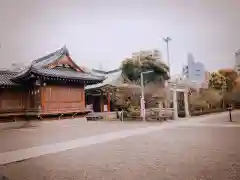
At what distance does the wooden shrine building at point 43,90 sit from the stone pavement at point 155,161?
114 centimetres

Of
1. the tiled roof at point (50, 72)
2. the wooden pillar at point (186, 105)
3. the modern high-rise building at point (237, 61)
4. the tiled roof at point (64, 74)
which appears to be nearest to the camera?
the modern high-rise building at point (237, 61)

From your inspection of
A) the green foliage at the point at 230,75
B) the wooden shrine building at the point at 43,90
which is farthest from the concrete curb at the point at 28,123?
the green foliage at the point at 230,75

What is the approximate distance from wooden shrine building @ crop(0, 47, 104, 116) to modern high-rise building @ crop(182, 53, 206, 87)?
1.55 meters

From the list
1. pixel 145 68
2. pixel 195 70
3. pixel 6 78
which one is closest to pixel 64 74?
pixel 6 78

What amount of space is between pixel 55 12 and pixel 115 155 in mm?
1469

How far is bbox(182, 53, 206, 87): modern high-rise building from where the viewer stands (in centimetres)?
209

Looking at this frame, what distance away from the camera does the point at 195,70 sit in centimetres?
210

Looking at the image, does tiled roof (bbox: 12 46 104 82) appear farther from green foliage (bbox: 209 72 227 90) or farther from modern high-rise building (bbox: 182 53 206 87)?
green foliage (bbox: 209 72 227 90)

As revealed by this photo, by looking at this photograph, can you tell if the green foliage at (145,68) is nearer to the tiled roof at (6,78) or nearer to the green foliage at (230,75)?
the green foliage at (230,75)

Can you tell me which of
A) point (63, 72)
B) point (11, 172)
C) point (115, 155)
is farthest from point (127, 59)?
point (63, 72)

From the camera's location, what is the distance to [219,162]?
1.79 metres

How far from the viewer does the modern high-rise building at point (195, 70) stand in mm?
2086

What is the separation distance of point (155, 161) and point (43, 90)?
2.37m

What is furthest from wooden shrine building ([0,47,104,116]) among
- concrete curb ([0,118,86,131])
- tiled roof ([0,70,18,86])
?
concrete curb ([0,118,86,131])
